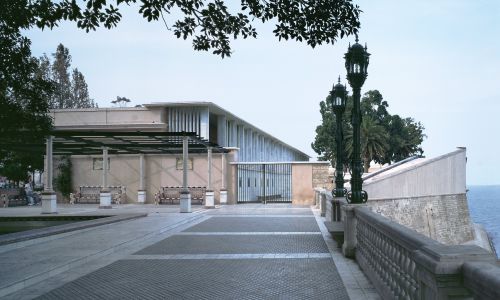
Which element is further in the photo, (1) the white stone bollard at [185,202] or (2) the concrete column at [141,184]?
(2) the concrete column at [141,184]

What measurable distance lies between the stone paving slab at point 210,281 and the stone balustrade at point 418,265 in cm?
72

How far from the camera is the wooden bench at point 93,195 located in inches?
1188

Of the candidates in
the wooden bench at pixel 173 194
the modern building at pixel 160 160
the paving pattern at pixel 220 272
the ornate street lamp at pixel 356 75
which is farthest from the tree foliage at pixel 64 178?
the ornate street lamp at pixel 356 75

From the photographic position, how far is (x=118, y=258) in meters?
9.74

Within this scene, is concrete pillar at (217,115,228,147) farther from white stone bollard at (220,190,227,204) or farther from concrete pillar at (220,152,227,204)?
white stone bollard at (220,190,227,204)

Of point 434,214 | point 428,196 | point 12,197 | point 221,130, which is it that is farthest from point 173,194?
point 434,214

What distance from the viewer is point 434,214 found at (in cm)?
3048

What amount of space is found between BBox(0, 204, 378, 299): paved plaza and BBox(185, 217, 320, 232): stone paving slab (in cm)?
82

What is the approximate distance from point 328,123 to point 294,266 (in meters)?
59.7

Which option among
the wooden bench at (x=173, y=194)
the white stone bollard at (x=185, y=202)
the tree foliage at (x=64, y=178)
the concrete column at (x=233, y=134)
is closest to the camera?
the white stone bollard at (x=185, y=202)

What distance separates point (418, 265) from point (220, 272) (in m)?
4.90

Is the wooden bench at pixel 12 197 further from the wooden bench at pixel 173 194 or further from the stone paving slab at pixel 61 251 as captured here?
the stone paving slab at pixel 61 251

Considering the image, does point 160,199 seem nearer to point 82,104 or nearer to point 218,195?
point 218,195

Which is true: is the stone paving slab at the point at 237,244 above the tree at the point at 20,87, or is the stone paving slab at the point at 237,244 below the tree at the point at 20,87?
below
